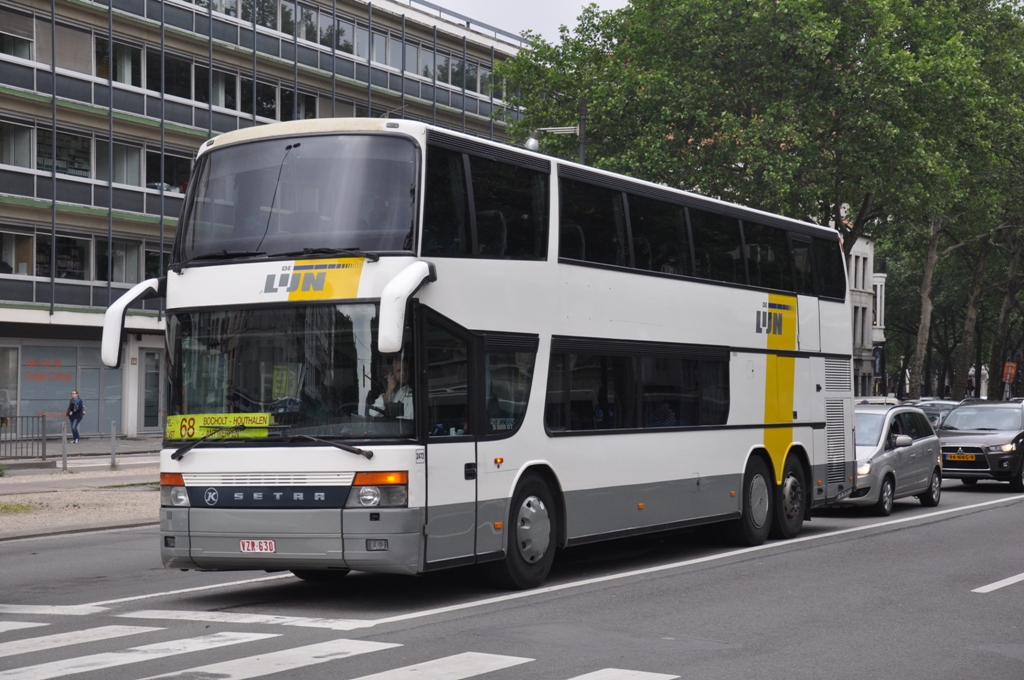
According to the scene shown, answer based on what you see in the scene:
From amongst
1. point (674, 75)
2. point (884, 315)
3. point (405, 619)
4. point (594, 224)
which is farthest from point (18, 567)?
point (884, 315)

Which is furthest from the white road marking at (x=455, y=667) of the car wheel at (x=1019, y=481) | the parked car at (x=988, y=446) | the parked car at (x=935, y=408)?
the parked car at (x=935, y=408)

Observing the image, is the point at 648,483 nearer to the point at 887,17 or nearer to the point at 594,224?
the point at 594,224

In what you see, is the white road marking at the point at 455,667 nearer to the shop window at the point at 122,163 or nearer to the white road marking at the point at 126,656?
the white road marking at the point at 126,656

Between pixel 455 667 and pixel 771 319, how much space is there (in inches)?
372

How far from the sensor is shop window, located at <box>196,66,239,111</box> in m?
45.1

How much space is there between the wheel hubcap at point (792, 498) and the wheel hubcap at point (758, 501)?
50 centimetres

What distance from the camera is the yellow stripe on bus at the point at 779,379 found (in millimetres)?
16250

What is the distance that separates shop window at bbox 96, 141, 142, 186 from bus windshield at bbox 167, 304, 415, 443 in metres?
33.2

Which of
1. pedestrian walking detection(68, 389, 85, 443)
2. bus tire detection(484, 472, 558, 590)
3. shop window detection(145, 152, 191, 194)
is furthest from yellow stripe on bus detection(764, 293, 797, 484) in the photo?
shop window detection(145, 152, 191, 194)

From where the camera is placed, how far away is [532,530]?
11.7m

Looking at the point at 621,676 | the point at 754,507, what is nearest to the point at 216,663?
the point at 621,676

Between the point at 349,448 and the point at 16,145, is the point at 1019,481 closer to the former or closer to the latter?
the point at 349,448

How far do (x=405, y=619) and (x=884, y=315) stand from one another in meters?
76.0

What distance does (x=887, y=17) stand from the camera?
124 feet
